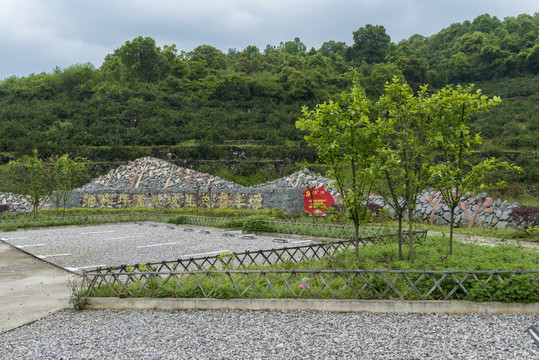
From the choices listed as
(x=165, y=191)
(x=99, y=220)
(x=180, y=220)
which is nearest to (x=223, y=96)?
(x=165, y=191)

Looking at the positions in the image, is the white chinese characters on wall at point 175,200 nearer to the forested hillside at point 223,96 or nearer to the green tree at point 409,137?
the forested hillside at point 223,96

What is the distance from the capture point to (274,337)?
20.2 ft

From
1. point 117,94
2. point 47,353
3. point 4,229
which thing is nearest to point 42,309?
point 47,353

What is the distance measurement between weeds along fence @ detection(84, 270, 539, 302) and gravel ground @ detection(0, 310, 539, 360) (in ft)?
1.31

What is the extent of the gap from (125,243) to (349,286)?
1068 centimetres

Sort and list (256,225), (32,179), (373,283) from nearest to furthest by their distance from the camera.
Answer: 1. (373,283)
2. (256,225)
3. (32,179)

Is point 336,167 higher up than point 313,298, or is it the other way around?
point 336,167

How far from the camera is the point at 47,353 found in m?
5.94

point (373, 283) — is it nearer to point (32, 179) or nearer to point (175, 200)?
point (175, 200)

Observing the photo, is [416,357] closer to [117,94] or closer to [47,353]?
[47,353]

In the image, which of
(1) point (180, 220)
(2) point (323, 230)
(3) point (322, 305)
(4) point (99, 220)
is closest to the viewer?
(3) point (322, 305)

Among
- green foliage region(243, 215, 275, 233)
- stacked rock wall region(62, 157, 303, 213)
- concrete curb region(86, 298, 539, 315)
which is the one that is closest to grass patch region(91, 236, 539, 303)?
concrete curb region(86, 298, 539, 315)

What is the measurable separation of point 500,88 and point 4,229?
60296 millimetres

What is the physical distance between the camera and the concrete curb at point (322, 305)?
22.2 feet
